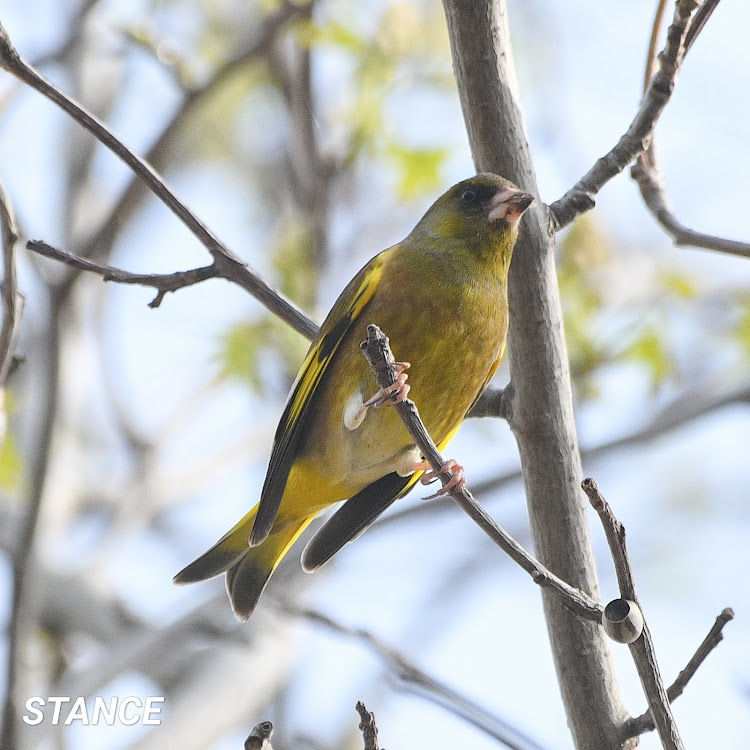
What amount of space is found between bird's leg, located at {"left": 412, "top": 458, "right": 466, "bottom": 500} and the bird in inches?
0.4

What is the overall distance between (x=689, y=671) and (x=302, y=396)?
1.78 meters

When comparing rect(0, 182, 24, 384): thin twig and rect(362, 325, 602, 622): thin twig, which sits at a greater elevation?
rect(0, 182, 24, 384): thin twig

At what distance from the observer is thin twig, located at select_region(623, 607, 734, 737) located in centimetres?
211

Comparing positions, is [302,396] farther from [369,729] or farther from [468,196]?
[369,729]

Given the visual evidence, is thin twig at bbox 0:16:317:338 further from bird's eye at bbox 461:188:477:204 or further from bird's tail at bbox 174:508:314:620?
bird's tail at bbox 174:508:314:620

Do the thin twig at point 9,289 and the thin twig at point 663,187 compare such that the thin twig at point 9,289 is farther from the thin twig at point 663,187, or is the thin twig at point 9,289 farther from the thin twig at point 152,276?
the thin twig at point 663,187

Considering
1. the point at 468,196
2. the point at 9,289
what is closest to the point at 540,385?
the point at 468,196

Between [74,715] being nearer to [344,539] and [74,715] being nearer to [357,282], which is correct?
[344,539]

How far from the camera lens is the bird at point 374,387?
3318 millimetres

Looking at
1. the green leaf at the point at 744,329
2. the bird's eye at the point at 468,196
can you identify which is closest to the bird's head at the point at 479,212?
the bird's eye at the point at 468,196

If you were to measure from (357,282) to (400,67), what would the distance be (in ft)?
7.66

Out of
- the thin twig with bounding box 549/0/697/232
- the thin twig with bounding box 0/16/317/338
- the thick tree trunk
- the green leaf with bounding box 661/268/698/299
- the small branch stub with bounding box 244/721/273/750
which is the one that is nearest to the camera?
the small branch stub with bounding box 244/721/273/750

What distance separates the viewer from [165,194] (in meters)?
2.78

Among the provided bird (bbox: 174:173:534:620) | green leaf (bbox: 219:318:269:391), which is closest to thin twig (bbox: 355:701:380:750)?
bird (bbox: 174:173:534:620)
